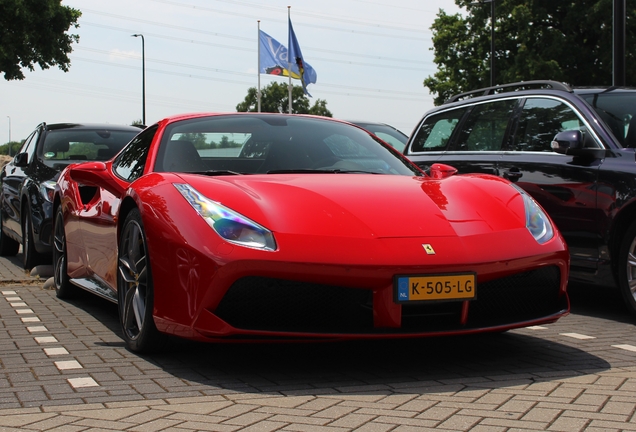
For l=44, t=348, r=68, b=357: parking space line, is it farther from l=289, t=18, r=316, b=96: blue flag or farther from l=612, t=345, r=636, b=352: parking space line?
l=289, t=18, r=316, b=96: blue flag

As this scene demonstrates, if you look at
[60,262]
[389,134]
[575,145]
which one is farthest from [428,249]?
[389,134]

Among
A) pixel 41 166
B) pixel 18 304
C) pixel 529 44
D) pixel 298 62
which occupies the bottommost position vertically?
pixel 18 304

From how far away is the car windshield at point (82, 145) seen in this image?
999 centimetres

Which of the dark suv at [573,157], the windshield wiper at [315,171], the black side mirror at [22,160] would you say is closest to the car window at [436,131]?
the dark suv at [573,157]

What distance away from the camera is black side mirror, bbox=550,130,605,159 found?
6352 millimetres

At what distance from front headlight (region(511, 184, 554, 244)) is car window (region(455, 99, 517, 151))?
8.71 feet

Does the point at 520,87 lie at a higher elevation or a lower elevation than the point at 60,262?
higher

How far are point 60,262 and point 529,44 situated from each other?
33.7 meters

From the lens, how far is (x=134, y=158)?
583 centimetres

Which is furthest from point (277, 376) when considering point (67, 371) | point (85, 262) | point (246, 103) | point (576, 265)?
point (246, 103)

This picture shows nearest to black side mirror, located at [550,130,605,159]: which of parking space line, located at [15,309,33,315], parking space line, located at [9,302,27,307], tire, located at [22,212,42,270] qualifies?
parking space line, located at [15,309,33,315]

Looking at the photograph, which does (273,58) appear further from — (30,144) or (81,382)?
(81,382)

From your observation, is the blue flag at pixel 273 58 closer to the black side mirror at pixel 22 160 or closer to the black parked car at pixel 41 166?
the black parked car at pixel 41 166

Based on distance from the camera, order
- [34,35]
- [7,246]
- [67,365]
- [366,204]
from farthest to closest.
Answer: [34,35] → [7,246] → [67,365] → [366,204]
